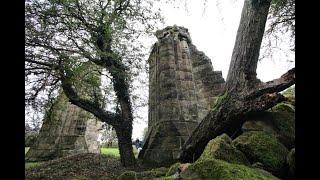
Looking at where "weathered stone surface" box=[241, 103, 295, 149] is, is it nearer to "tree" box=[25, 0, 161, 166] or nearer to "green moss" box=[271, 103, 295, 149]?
"green moss" box=[271, 103, 295, 149]

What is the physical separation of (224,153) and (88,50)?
5.45 metres

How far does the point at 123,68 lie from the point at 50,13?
306cm

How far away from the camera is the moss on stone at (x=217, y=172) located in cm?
340

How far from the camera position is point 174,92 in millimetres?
9391

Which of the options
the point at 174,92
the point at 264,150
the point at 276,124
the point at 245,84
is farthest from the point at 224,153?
the point at 174,92

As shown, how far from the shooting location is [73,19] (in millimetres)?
7609

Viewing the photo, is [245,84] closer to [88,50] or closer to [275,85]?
[275,85]

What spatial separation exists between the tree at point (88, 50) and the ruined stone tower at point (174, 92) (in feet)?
3.45

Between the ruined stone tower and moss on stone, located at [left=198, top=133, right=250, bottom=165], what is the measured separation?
3585 millimetres

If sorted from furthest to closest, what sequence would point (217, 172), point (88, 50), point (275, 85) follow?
point (88, 50) < point (275, 85) < point (217, 172)

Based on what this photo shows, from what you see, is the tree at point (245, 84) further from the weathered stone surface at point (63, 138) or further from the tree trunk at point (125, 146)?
the weathered stone surface at point (63, 138)

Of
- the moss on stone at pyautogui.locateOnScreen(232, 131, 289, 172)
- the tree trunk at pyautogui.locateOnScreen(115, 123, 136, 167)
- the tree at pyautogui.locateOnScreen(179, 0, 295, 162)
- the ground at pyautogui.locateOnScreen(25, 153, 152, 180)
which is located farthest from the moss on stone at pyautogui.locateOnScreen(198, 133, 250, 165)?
the tree trunk at pyautogui.locateOnScreen(115, 123, 136, 167)
